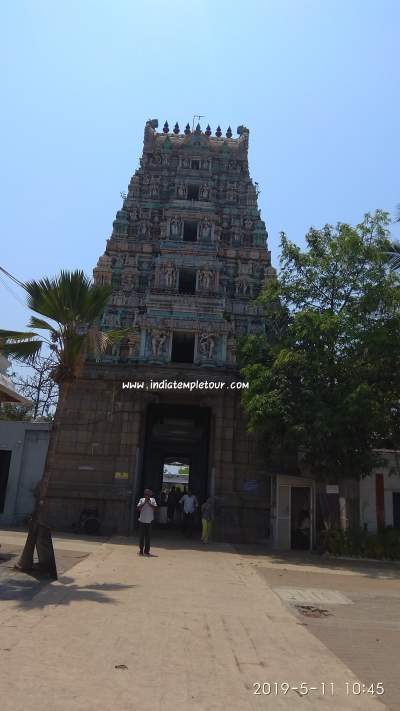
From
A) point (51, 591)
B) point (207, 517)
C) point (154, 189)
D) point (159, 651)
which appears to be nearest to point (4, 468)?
point (207, 517)

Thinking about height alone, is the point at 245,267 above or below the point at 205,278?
above

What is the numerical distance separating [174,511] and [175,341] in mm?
10207

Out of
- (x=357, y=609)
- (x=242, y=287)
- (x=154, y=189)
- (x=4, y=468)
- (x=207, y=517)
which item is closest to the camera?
(x=357, y=609)

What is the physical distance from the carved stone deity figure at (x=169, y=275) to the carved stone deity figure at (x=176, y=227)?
6.56 feet

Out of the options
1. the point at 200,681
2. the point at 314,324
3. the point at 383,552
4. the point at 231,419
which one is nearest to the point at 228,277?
the point at 231,419

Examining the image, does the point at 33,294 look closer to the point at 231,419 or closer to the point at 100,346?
the point at 100,346

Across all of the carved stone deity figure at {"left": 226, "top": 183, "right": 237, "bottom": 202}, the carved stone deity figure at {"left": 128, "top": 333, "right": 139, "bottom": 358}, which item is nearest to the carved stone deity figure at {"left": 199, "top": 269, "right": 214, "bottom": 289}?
the carved stone deity figure at {"left": 128, "top": 333, "right": 139, "bottom": 358}

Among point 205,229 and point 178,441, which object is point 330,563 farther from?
point 205,229

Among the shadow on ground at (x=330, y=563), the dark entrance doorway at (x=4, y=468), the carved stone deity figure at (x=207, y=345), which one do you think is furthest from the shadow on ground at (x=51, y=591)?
the carved stone deity figure at (x=207, y=345)

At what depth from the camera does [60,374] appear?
10.9 meters

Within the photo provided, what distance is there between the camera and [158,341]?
22344mm

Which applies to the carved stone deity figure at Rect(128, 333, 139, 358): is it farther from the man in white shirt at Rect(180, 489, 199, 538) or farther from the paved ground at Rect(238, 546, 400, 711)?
the paved ground at Rect(238, 546, 400, 711)

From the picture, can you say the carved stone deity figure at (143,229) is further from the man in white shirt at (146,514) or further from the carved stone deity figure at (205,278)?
the man in white shirt at (146,514)

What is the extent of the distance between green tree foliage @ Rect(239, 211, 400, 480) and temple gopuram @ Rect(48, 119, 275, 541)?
143 inches
